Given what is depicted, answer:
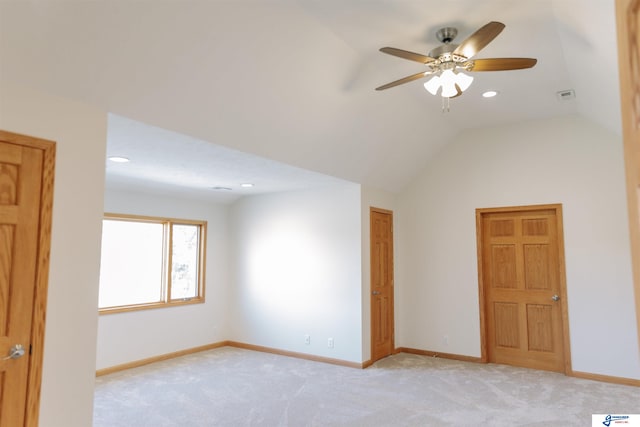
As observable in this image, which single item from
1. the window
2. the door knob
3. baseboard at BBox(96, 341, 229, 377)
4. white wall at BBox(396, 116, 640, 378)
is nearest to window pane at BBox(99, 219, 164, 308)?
the window

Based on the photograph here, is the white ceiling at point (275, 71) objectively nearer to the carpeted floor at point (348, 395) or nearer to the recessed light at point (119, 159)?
the recessed light at point (119, 159)

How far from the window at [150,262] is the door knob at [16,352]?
106 inches

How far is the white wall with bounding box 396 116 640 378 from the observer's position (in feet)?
15.1

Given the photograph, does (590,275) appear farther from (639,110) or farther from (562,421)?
(639,110)

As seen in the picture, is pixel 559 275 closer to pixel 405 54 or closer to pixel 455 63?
pixel 455 63

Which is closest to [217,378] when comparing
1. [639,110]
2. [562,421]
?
[562,421]

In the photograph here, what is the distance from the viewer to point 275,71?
10.2 feet

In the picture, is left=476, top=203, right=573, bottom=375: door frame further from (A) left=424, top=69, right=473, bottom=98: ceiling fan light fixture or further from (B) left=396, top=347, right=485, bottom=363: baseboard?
(A) left=424, top=69, right=473, bottom=98: ceiling fan light fixture

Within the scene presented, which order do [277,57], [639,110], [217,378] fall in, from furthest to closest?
[217,378]
[277,57]
[639,110]

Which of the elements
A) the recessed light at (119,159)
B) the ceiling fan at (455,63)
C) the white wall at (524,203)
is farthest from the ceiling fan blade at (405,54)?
the white wall at (524,203)

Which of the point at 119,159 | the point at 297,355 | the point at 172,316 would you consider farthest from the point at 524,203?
the point at 172,316

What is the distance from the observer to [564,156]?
4977 mm

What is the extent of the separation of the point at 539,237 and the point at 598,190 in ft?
2.73

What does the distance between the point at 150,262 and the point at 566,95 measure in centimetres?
540
